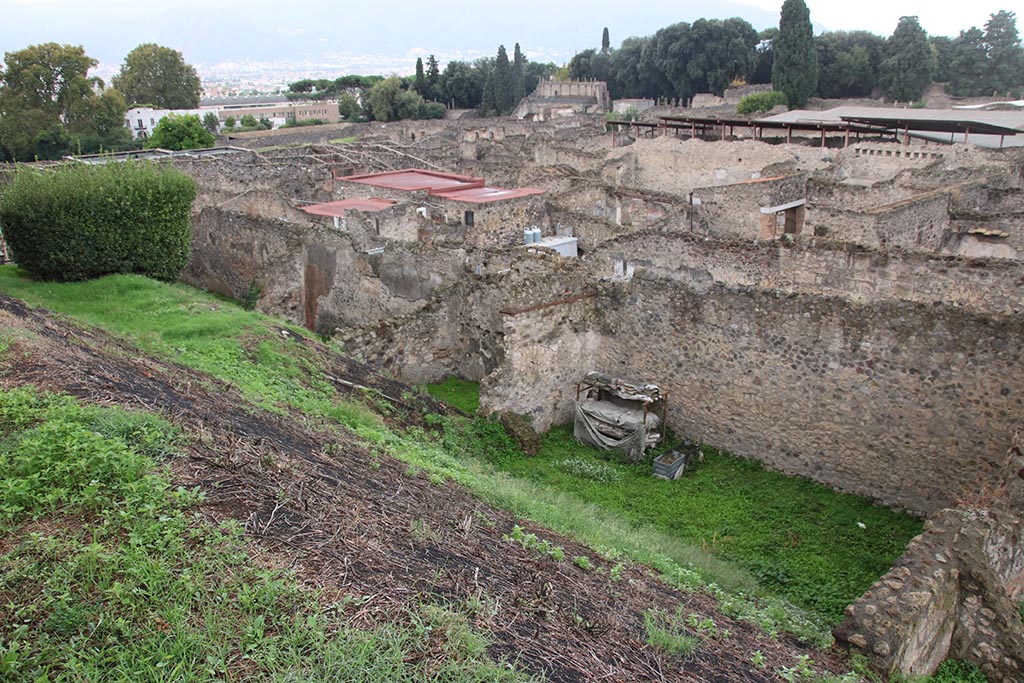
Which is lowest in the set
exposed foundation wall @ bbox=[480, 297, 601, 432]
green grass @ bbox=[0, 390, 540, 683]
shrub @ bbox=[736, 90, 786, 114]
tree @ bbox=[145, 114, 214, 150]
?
exposed foundation wall @ bbox=[480, 297, 601, 432]

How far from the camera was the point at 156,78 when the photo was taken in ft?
260

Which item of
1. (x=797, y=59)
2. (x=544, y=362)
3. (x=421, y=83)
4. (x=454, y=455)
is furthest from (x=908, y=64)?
(x=454, y=455)

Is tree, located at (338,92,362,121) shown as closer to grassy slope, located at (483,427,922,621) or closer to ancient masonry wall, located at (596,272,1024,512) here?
ancient masonry wall, located at (596,272,1024,512)

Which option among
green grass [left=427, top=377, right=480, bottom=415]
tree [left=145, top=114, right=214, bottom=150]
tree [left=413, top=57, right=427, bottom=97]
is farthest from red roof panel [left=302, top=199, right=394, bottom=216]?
tree [left=413, top=57, right=427, bottom=97]

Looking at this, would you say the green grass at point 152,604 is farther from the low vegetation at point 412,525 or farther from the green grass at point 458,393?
the green grass at point 458,393

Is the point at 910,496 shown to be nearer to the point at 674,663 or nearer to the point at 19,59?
the point at 674,663

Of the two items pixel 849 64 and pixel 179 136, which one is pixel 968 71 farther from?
pixel 179 136

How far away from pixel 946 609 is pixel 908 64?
70.9 meters

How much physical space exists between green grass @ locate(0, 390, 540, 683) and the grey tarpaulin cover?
23.5ft

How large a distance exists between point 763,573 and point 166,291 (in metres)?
11.6

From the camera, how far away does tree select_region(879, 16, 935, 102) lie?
6531cm

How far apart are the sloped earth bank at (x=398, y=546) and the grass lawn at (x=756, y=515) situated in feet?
7.98

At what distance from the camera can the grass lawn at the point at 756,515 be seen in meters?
8.70

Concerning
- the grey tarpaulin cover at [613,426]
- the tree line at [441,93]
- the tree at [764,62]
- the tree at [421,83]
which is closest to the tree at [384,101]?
the tree line at [441,93]
